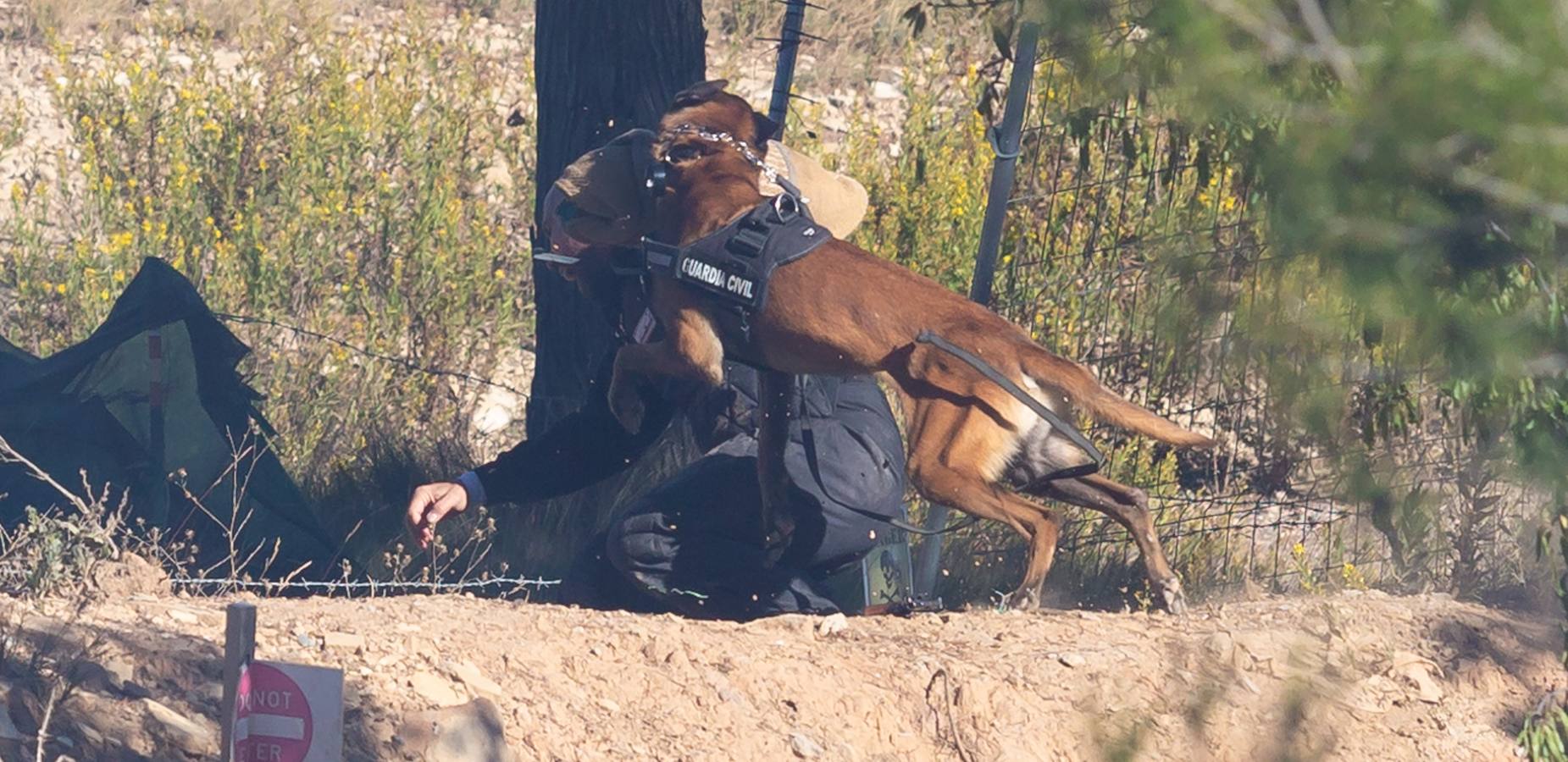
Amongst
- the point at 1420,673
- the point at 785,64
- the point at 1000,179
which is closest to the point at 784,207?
the point at 1000,179

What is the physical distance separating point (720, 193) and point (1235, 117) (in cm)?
268

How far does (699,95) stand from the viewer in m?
4.59

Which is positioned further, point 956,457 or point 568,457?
point 568,457

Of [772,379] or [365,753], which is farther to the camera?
[772,379]

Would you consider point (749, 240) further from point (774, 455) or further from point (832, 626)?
point (832, 626)

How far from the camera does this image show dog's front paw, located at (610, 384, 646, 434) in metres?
4.59

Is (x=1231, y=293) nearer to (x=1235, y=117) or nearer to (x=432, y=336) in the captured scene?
(x=1235, y=117)

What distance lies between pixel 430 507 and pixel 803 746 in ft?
3.93

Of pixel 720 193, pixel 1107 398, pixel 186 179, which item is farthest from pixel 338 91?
pixel 1107 398

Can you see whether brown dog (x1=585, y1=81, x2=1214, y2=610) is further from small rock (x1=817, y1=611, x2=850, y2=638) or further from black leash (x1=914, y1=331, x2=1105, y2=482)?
small rock (x1=817, y1=611, x2=850, y2=638)

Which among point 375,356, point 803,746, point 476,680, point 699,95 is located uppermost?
point 699,95

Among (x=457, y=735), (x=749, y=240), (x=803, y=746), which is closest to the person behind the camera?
(x=457, y=735)

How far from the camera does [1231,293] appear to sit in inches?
71.8

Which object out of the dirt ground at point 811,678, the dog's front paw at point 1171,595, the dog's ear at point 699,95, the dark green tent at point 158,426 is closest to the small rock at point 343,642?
the dirt ground at point 811,678
